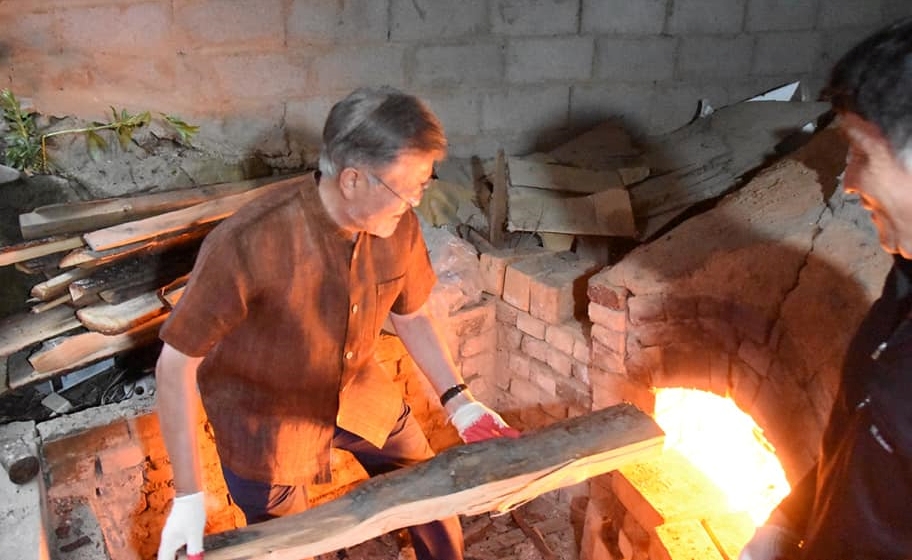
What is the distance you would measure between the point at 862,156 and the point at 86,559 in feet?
8.80

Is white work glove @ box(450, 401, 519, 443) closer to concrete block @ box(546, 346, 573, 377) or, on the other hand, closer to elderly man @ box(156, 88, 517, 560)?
elderly man @ box(156, 88, 517, 560)

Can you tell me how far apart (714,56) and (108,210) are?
337 cm

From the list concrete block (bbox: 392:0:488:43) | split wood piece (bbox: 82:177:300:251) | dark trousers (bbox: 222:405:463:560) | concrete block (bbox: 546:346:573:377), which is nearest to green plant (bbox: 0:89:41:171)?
split wood piece (bbox: 82:177:300:251)

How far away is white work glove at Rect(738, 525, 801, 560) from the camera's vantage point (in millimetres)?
2094

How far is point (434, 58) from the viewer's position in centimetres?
422

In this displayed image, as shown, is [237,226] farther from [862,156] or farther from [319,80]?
[319,80]

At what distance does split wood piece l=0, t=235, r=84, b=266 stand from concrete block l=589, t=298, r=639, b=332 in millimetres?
2138

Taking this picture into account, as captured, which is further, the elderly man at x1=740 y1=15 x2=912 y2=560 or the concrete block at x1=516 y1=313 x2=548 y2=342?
the concrete block at x1=516 y1=313 x2=548 y2=342

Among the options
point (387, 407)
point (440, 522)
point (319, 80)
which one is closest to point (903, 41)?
point (387, 407)

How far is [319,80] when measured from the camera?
407 centimetres

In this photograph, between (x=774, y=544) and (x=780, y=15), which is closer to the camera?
(x=774, y=544)

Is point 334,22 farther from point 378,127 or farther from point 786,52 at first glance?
point 786,52

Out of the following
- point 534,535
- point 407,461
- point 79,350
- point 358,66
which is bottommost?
point 534,535

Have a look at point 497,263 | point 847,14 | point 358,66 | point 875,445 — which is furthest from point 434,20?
point 875,445
